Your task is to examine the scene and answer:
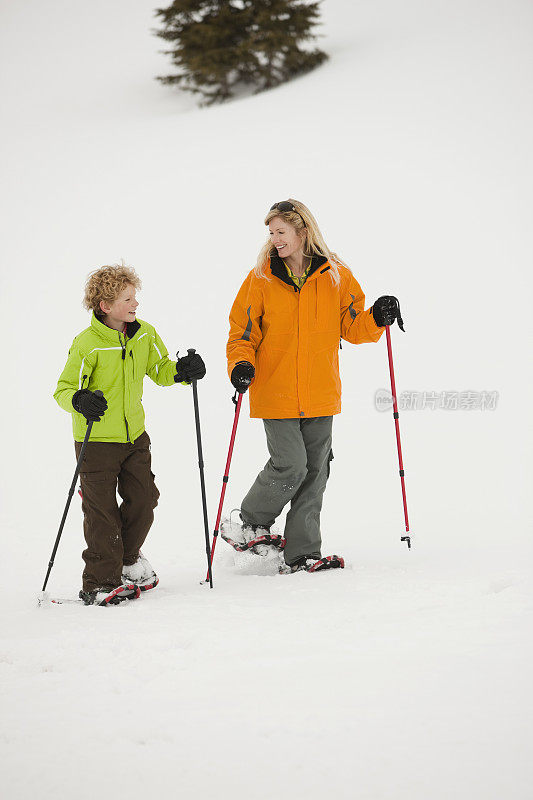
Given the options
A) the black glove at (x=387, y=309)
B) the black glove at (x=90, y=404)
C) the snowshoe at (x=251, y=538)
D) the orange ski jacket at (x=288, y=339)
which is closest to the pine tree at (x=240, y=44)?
the orange ski jacket at (x=288, y=339)

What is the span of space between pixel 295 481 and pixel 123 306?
4.07 ft

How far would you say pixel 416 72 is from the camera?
51.3 ft

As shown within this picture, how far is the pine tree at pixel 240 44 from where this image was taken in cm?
1780

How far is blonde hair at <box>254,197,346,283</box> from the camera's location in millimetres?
3701

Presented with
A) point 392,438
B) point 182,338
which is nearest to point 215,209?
point 182,338

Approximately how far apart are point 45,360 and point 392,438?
209 inches

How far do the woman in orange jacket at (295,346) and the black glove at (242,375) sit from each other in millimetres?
83

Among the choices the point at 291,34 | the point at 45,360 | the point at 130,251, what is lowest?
the point at 45,360

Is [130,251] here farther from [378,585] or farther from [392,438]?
[378,585]

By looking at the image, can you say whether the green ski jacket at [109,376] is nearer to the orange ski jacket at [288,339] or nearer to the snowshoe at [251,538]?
the orange ski jacket at [288,339]

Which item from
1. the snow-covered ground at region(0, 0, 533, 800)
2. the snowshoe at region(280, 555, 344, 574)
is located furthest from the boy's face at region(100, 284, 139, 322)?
the snowshoe at region(280, 555, 344, 574)

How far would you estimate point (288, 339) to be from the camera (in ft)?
12.3

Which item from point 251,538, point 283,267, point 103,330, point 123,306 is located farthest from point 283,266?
point 251,538

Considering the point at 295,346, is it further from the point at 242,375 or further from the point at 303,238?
the point at 303,238
